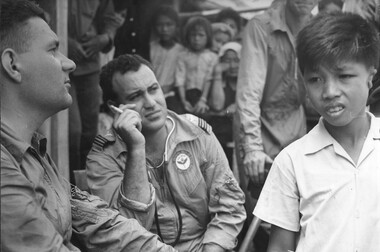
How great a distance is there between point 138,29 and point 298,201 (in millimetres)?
3420

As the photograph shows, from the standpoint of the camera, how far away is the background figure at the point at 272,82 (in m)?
4.11

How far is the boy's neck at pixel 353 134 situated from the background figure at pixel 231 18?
3496mm

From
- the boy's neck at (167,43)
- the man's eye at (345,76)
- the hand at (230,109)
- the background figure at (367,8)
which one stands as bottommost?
the hand at (230,109)

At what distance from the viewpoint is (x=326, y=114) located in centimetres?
253

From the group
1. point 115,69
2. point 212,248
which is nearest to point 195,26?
point 115,69

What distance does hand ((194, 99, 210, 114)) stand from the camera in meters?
5.78

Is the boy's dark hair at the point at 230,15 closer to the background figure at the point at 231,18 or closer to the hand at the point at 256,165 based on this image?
the background figure at the point at 231,18

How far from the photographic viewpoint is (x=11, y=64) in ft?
7.20

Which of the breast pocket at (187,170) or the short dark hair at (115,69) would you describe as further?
the short dark hair at (115,69)

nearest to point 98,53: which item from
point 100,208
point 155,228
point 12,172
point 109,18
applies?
point 109,18

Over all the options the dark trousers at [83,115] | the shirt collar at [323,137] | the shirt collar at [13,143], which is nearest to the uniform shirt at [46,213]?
the shirt collar at [13,143]

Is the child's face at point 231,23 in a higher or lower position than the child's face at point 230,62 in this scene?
higher

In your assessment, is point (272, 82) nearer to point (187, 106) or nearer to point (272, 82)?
point (272, 82)

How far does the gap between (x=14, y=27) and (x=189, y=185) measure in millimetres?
1277
